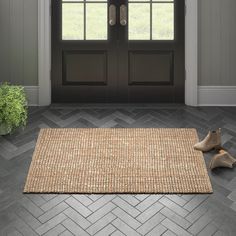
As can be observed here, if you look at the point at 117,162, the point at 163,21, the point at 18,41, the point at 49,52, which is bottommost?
the point at 117,162

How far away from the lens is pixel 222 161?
4.61 metres

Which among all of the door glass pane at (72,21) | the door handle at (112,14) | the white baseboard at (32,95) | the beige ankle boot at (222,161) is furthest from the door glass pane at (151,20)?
the beige ankle boot at (222,161)

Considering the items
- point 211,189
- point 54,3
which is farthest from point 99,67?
point 211,189

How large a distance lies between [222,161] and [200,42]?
75.3 inches

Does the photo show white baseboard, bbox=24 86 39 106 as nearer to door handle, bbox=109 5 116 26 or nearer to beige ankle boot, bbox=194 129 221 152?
door handle, bbox=109 5 116 26

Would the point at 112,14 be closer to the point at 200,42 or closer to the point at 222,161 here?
the point at 200,42

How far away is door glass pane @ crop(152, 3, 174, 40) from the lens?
6.15 meters

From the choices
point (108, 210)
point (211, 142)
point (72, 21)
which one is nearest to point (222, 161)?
point (211, 142)

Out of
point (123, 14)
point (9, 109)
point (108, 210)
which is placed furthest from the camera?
point (123, 14)

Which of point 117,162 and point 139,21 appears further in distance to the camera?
point 139,21

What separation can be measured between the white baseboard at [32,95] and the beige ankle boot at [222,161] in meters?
2.35

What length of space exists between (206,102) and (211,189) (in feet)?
7.14

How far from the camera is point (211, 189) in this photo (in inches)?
167

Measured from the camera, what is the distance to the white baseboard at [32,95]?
625 cm
